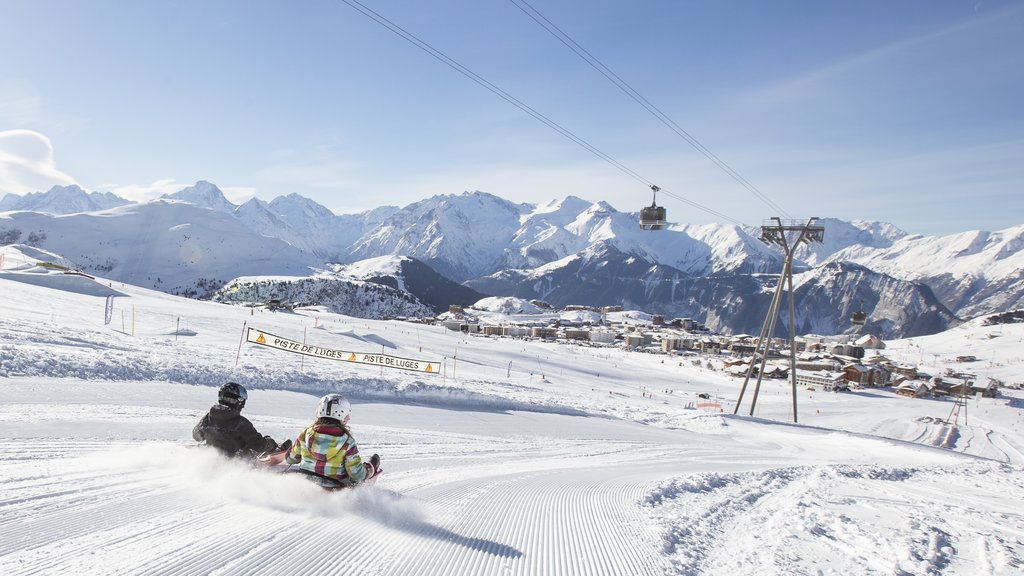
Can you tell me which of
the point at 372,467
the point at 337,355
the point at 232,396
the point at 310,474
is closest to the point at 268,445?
→ the point at 232,396

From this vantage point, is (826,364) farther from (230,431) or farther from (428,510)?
→ (230,431)

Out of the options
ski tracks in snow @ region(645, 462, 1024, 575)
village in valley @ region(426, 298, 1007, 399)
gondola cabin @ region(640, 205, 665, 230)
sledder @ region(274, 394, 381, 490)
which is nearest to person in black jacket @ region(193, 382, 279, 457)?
sledder @ region(274, 394, 381, 490)

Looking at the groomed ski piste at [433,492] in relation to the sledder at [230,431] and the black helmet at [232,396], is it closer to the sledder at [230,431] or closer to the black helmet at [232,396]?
the sledder at [230,431]

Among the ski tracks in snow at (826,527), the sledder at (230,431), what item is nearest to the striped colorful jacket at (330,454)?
the sledder at (230,431)

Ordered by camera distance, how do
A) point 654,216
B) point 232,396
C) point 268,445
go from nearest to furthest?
point 232,396 → point 268,445 → point 654,216

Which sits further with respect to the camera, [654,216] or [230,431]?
[654,216]

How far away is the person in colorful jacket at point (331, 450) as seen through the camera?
6203 millimetres

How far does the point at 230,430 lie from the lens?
23.2 feet

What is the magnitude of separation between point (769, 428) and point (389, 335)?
42.0m

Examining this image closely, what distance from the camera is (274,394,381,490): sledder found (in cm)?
620

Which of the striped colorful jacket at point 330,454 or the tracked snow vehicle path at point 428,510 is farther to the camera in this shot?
the striped colorful jacket at point 330,454

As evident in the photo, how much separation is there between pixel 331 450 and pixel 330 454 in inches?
1.8

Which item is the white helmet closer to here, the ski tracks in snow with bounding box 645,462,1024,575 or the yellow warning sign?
the ski tracks in snow with bounding box 645,462,1024,575

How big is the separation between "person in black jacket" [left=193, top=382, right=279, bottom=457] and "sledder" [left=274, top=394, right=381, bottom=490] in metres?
1.18
